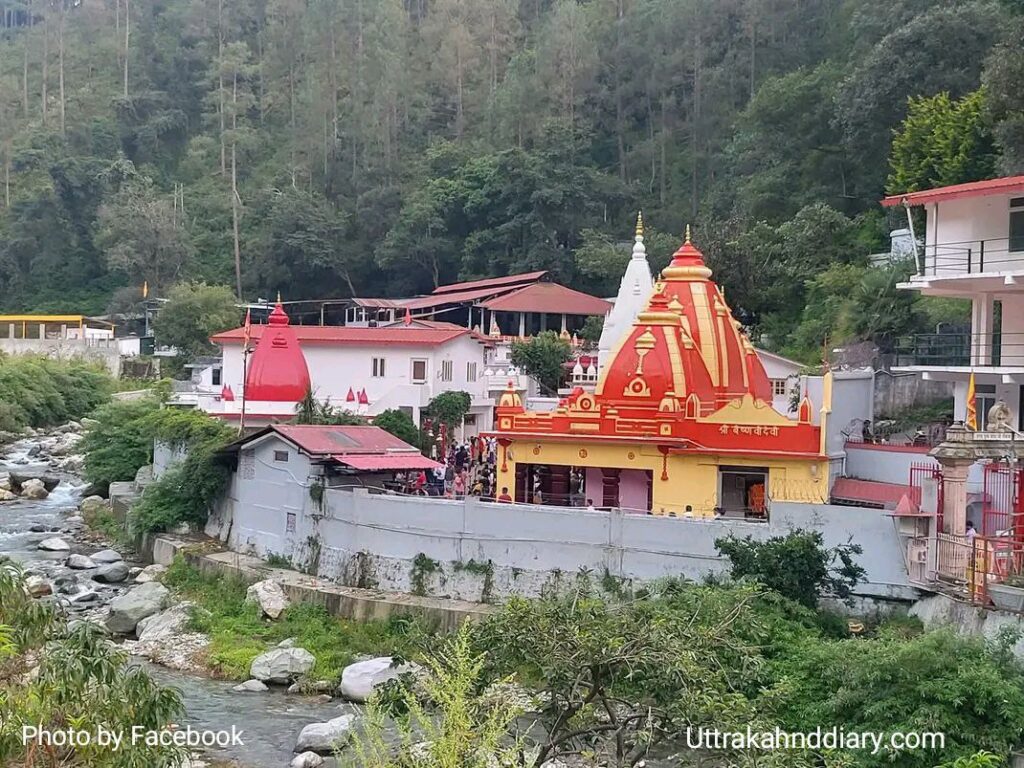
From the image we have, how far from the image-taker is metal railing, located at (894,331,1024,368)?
23.3 m

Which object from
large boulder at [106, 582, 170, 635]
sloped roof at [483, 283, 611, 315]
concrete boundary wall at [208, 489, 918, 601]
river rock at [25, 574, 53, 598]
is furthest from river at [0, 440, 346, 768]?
sloped roof at [483, 283, 611, 315]

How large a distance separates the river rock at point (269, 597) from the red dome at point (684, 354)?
731 cm

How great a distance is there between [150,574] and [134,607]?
3.15m

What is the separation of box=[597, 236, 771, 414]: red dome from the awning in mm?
4155

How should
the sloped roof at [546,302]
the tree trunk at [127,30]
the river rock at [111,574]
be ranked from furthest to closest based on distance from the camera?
the tree trunk at [127,30] → the sloped roof at [546,302] → the river rock at [111,574]

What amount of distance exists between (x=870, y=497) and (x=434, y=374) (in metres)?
16.3

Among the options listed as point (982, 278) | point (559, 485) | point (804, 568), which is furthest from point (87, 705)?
point (982, 278)

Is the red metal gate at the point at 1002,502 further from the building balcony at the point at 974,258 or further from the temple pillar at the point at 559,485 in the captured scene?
the temple pillar at the point at 559,485

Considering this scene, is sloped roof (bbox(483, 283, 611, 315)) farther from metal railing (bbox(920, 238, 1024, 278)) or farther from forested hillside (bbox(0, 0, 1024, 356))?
metal railing (bbox(920, 238, 1024, 278))

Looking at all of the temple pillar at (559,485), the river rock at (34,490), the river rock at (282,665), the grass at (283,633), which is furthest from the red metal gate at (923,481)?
the river rock at (34,490)

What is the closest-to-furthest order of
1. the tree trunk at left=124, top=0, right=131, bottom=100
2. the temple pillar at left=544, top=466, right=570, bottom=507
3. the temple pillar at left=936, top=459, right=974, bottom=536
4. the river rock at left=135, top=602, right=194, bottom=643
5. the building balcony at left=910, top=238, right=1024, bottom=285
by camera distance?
the temple pillar at left=936, top=459, right=974, bottom=536 < the building balcony at left=910, top=238, right=1024, bottom=285 < the river rock at left=135, top=602, right=194, bottom=643 < the temple pillar at left=544, top=466, right=570, bottom=507 < the tree trunk at left=124, top=0, right=131, bottom=100

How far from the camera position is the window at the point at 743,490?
81.8ft

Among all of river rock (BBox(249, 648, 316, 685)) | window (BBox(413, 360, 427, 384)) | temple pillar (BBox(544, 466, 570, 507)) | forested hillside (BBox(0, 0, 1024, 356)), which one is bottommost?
river rock (BBox(249, 648, 316, 685))

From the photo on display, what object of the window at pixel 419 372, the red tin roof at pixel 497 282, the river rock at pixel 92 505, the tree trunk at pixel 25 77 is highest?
the tree trunk at pixel 25 77
